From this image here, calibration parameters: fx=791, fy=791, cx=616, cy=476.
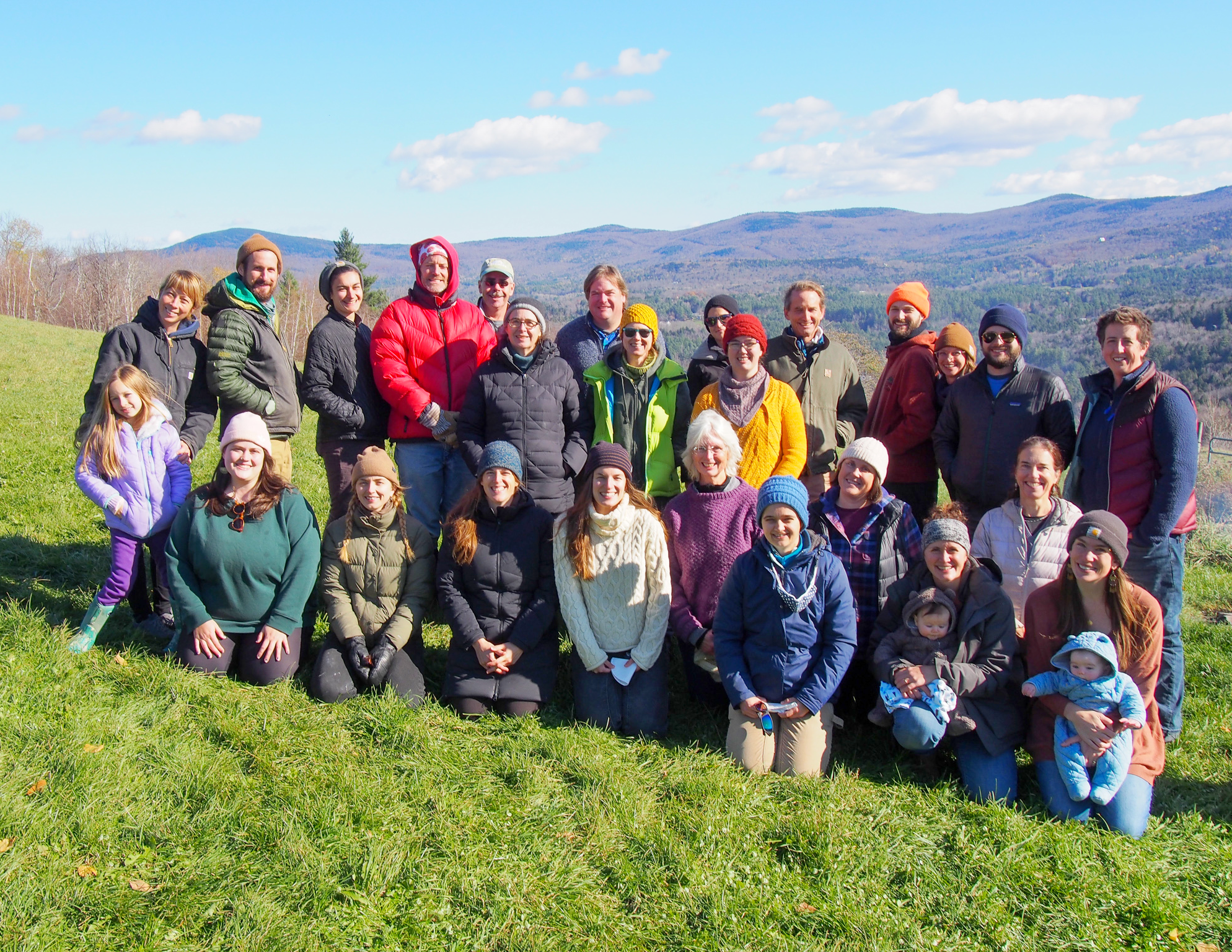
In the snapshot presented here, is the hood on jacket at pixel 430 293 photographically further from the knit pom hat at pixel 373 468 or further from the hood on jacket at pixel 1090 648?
the hood on jacket at pixel 1090 648

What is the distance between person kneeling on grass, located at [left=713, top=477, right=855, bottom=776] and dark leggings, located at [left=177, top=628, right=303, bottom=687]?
2.78 meters

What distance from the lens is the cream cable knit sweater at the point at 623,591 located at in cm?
511

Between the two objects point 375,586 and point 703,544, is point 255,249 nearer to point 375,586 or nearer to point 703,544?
point 375,586

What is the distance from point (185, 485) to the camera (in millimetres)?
5672

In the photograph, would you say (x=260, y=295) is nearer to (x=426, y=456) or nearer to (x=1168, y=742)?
(x=426, y=456)

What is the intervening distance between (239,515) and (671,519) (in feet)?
9.30

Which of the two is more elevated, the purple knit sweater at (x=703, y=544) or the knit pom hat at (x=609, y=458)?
the knit pom hat at (x=609, y=458)

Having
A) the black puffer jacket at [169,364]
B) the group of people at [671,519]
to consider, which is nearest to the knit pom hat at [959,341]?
the group of people at [671,519]

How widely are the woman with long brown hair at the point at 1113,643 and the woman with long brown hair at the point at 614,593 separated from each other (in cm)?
217

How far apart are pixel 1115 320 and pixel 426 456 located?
16.0 feet

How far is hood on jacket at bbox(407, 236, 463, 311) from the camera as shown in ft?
19.8

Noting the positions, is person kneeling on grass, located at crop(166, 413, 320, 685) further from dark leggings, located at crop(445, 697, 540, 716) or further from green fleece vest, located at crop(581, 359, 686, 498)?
green fleece vest, located at crop(581, 359, 686, 498)

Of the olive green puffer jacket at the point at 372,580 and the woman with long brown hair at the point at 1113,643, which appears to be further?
the olive green puffer jacket at the point at 372,580

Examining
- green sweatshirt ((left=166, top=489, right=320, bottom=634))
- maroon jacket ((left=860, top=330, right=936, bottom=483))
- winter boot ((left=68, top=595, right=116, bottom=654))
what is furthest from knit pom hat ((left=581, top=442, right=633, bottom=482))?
winter boot ((left=68, top=595, right=116, bottom=654))
